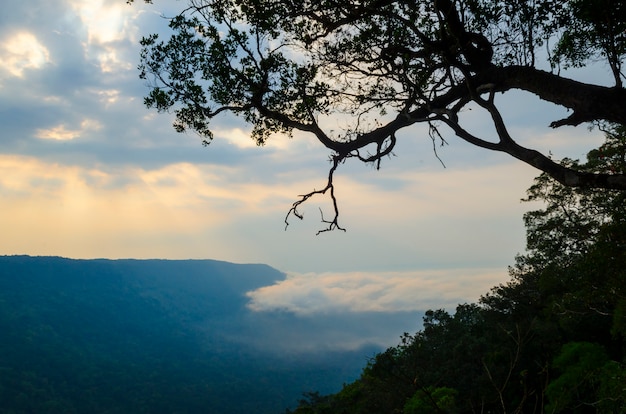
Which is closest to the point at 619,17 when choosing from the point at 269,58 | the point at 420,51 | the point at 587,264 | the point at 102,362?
the point at 420,51

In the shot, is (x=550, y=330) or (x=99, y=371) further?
(x=99, y=371)

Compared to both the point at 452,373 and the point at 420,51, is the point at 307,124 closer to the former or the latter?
the point at 420,51

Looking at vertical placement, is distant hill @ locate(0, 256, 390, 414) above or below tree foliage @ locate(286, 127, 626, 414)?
below

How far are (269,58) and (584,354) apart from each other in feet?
59.8

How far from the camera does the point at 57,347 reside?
158250 millimetres

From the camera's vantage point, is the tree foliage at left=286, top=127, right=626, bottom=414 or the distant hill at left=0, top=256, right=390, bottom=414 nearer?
the tree foliage at left=286, top=127, right=626, bottom=414

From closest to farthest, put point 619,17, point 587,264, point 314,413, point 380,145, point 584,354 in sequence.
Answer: point 619,17 → point 380,145 → point 587,264 → point 584,354 → point 314,413

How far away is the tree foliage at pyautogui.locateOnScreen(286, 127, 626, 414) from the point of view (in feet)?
43.3

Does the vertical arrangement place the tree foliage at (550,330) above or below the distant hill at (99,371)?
A: above

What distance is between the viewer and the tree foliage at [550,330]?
43.3ft

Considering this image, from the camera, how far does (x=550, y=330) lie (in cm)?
2389

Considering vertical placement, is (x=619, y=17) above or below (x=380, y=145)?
above

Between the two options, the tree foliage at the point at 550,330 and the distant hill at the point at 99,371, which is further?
the distant hill at the point at 99,371

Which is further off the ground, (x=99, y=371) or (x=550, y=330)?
(x=550, y=330)
